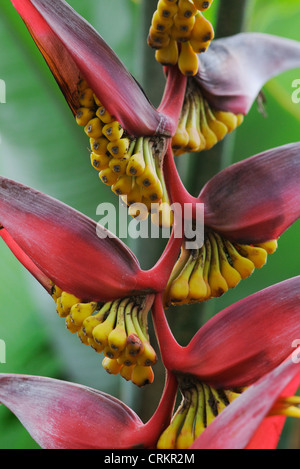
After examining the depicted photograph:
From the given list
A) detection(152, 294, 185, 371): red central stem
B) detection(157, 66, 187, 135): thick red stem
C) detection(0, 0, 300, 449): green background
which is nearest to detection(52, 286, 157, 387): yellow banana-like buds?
detection(152, 294, 185, 371): red central stem

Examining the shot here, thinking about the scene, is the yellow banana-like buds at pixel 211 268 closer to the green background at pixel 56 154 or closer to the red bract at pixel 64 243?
the red bract at pixel 64 243

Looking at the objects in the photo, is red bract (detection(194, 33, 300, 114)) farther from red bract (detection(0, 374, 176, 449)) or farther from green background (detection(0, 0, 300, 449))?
green background (detection(0, 0, 300, 449))

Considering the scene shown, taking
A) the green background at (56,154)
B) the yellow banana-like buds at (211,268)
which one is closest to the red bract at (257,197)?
the yellow banana-like buds at (211,268)

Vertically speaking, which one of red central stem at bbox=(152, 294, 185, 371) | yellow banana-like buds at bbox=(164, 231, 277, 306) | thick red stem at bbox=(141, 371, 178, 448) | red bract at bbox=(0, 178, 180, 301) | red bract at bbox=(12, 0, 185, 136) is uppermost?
red bract at bbox=(12, 0, 185, 136)

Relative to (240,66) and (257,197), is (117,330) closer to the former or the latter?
(257,197)

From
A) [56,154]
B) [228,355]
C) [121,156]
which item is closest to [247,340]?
[228,355]

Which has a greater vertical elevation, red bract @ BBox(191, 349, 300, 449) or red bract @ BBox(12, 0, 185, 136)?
red bract @ BBox(12, 0, 185, 136)
